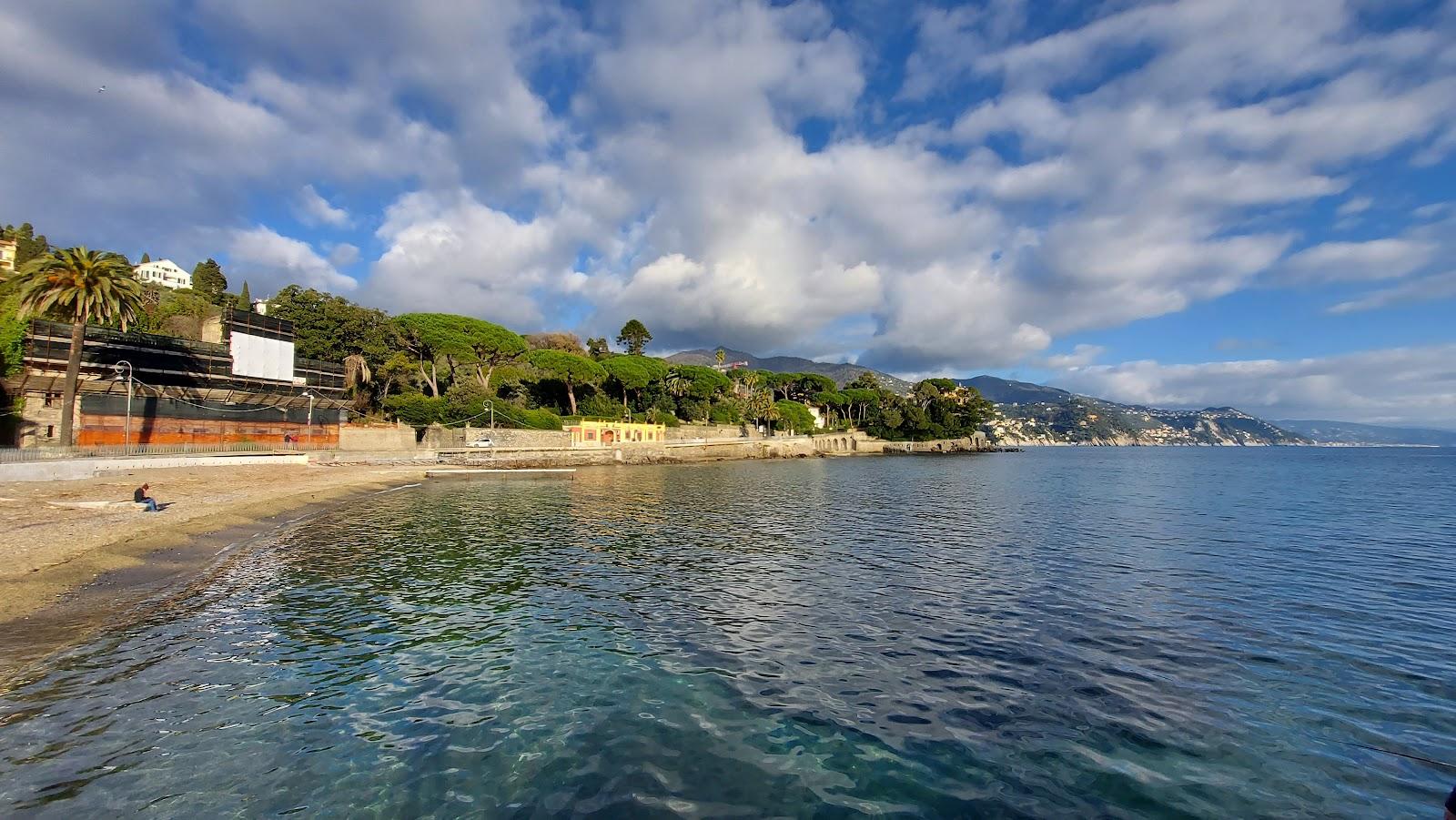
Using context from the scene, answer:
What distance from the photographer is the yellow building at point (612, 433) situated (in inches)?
3278

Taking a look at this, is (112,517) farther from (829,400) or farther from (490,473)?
(829,400)

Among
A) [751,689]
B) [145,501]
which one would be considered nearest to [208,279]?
[145,501]

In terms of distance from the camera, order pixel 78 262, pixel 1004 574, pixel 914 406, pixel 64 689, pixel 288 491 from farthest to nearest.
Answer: pixel 914 406 < pixel 78 262 < pixel 288 491 < pixel 1004 574 < pixel 64 689

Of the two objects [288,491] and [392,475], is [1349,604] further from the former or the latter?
[392,475]

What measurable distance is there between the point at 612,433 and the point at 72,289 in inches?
2170

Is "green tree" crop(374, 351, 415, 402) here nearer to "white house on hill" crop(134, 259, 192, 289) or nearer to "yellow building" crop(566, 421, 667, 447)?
"yellow building" crop(566, 421, 667, 447)

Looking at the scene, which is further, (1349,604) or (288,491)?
(288,491)

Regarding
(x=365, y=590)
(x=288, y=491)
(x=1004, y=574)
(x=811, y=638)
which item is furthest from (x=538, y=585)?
(x=288, y=491)

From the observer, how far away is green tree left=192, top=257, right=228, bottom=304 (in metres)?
89.6

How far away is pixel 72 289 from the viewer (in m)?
39.6

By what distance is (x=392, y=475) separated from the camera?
4716 centimetres

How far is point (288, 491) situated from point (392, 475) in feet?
46.9

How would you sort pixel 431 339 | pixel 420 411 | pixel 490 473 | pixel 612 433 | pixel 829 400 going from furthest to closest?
pixel 829 400, pixel 612 433, pixel 431 339, pixel 420 411, pixel 490 473

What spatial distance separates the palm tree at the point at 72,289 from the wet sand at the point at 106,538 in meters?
12.4
